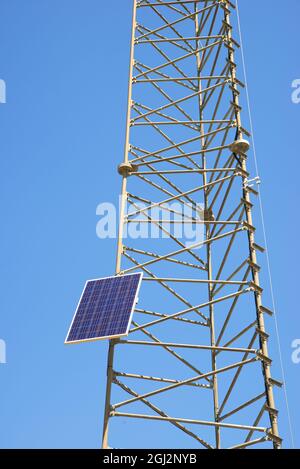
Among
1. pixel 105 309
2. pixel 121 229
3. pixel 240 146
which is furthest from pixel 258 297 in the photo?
pixel 240 146

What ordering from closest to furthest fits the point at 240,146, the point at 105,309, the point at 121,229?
the point at 105,309
the point at 121,229
the point at 240,146

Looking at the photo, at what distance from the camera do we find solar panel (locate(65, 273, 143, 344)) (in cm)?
1930

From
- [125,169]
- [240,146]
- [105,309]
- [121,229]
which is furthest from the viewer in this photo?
[125,169]

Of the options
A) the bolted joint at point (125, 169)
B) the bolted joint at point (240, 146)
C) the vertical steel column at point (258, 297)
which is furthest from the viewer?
the bolted joint at point (125, 169)

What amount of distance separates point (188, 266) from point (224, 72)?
24.8 feet

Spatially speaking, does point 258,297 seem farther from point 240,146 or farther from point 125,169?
point 125,169

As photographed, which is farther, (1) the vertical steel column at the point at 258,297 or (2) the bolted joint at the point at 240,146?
(2) the bolted joint at the point at 240,146

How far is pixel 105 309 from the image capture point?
20.1 meters

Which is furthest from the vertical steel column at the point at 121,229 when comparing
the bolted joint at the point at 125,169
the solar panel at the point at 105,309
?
the solar panel at the point at 105,309

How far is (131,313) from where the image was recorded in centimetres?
1941

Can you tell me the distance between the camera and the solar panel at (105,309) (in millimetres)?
19297

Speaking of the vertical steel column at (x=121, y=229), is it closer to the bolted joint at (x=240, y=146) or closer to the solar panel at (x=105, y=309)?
the solar panel at (x=105, y=309)
